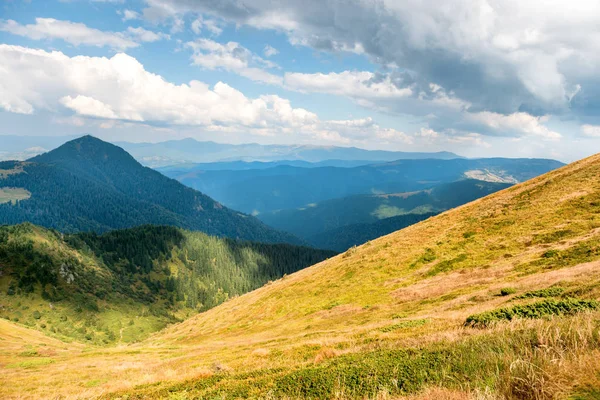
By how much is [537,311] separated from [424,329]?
510 centimetres

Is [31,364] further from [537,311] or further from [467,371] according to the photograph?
[537,311]

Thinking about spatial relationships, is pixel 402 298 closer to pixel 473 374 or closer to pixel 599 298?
pixel 599 298

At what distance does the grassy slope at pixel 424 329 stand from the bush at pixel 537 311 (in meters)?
1.08

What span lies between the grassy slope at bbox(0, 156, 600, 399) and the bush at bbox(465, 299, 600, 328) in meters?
1.08

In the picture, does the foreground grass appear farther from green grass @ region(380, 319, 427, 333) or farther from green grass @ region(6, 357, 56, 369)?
green grass @ region(6, 357, 56, 369)

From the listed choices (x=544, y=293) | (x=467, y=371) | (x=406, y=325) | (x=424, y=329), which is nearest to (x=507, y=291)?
(x=544, y=293)

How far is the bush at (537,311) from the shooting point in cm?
1168

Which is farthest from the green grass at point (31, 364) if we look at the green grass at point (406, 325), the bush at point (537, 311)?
the bush at point (537, 311)

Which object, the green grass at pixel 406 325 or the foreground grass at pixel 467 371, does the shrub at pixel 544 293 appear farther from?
the foreground grass at pixel 467 371

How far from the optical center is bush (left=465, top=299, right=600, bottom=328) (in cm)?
1168

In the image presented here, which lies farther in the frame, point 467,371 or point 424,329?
point 424,329

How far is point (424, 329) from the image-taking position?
1573 cm

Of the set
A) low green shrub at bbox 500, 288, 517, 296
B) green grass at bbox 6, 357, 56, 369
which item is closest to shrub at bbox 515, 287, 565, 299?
low green shrub at bbox 500, 288, 517, 296

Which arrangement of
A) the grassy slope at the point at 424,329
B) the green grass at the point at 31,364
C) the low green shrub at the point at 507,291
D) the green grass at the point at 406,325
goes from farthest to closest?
the green grass at the point at 31,364
the low green shrub at the point at 507,291
the green grass at the point at 406,325
the grassy slope at the point at 424,329
